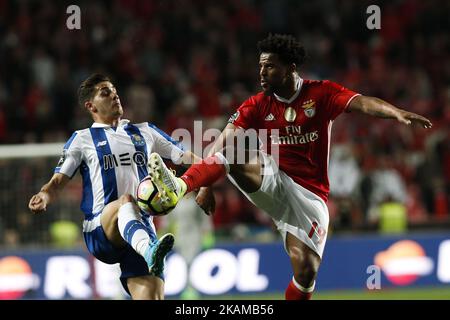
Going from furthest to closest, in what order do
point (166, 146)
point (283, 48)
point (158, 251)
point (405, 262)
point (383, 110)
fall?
point (405, 262)
point (283, 48)
point (166, 146)
point (383, 110)
point (158, 251)

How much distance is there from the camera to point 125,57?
14.5 metres

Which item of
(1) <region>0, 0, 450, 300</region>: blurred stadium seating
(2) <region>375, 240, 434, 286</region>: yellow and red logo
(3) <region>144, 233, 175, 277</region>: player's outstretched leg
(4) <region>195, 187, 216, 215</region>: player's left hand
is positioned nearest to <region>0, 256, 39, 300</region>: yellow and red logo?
(1) <region>0, 0, 450, 300</region>: blurred stadium seating

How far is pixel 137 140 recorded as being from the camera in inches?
260

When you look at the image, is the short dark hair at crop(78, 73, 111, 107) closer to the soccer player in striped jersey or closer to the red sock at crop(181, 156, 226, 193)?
the soccer player in striped jersey

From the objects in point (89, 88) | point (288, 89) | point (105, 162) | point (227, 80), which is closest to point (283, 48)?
point (288, 89)

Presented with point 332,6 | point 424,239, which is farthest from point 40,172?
point 332,6

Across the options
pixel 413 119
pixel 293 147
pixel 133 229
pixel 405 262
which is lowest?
pixel 405 262

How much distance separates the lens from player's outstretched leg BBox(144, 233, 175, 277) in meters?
5.73

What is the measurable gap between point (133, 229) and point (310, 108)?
67.3 inches

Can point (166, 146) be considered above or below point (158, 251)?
above

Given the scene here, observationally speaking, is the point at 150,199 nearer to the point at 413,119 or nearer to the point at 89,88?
the point at 89,88

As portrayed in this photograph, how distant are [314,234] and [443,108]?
8498mm

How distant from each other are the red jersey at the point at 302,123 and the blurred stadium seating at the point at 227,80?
545 cm
